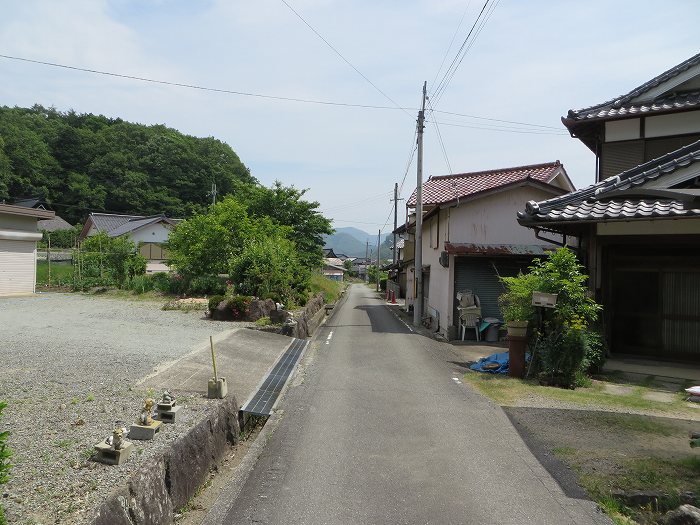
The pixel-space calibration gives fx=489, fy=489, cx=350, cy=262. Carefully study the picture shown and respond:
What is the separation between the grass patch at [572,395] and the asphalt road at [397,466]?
45cm

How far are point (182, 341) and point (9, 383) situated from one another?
5.09 meters

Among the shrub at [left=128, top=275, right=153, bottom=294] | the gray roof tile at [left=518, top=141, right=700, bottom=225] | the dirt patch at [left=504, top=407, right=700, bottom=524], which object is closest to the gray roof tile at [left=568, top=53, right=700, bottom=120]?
the gray roof tile at [left=518, top=141, right=700, bottom=225]

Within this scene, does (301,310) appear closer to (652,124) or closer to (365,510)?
(652,124)

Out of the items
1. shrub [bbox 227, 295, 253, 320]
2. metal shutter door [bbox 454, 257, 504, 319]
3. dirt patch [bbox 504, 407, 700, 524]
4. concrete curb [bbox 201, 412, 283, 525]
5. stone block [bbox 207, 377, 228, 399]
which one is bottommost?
concrete curb [bbox 201, 412, 283, 525]

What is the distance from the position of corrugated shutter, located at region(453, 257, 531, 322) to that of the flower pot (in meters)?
6.80

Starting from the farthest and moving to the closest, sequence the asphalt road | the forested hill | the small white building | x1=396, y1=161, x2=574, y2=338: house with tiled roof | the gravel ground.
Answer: the forested hill, the small white building, x1=396, y1=161, x2=574, y2=338: house with tiled roof, the asphalt road, the gravel ground

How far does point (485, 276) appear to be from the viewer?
16500 mm

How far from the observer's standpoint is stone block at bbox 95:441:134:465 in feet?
13.8

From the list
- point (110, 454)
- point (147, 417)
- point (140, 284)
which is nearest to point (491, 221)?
point (147, 417)

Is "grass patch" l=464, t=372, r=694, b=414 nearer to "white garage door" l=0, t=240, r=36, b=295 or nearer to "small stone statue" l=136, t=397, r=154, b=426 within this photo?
"small stone statue" l=136, t=397, r=154, b=426

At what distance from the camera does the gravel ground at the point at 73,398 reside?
3635 mm

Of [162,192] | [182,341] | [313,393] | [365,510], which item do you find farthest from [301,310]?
[162,192]

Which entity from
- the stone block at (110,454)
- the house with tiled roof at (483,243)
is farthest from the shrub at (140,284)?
the stone block at (110,454)

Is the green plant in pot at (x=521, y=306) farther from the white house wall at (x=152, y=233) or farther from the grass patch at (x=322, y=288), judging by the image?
the white house wall at (x=152, y=233)
